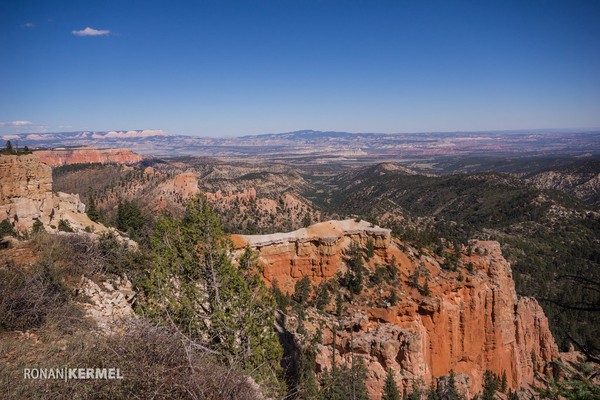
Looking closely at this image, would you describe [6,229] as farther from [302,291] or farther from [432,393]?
[432,393]

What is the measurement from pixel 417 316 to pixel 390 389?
22.2ft

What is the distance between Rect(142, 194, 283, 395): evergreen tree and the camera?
36.1ft

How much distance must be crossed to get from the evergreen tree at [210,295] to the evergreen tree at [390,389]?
48.3 ft

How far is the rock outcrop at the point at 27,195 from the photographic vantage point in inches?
1136

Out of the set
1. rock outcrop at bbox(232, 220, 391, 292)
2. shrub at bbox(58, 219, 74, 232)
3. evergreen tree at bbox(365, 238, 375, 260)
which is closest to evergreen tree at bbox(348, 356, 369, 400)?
rock outcrop at bbox(232, 220, 391, 292)

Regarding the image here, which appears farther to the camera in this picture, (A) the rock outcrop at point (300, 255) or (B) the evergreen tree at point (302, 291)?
(A) the rock outcrop at point (300, 255)

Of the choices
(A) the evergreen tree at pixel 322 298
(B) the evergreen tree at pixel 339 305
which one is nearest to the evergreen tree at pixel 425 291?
(B) the evergreen tree at pixel 339 305

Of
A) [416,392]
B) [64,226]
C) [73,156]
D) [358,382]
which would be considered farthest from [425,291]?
[73,156]

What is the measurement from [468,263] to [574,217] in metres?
77.1

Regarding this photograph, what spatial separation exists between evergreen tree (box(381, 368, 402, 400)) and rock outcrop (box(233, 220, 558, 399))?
2.91ft

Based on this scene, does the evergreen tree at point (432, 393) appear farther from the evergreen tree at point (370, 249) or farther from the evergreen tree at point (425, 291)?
the evergreen tree at point (370, 249)

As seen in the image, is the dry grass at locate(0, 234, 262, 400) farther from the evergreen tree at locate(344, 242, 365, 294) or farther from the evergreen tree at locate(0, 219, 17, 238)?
the evergreen tree at locate(344, 242, 365, 294)

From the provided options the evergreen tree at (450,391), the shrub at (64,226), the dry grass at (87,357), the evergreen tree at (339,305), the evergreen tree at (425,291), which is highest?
the dry grass at (87,357)

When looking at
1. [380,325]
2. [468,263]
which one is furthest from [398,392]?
[468,263]
